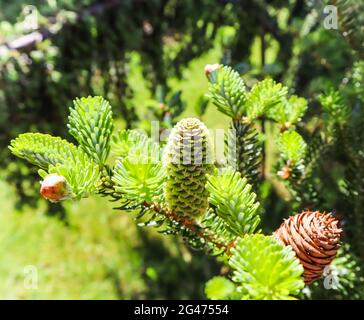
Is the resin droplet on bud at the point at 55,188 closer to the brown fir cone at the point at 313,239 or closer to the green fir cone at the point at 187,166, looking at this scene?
the green fir cone at the point at 187,166

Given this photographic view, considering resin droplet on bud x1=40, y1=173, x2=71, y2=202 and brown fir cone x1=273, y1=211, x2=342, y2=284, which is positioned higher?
resin droplet on bud x1=40, y1=173, x2=71, y2=202

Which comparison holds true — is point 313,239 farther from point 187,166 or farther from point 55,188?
point 55,188

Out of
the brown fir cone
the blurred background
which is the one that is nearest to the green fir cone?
the brown fir cone

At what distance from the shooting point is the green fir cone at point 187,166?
970mm

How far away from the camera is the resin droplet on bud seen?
835mm

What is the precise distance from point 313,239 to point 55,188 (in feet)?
1.59

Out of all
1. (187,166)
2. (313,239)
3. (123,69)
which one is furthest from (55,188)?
(123,69)

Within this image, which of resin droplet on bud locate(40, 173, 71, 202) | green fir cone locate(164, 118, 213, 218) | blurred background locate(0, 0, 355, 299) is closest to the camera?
resin droplet on bud locate(40, 173, 71, 202)

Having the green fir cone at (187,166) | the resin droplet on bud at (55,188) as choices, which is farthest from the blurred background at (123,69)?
the resin droplet on bud at (55,188)

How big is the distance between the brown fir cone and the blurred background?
796 millimetres

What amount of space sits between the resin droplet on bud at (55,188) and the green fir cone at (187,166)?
0.77 feet

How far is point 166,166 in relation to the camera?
1.00 m

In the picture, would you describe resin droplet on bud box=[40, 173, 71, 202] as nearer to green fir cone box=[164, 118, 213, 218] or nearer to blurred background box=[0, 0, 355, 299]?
green fir cone box=[164, 118, 213, 218]
